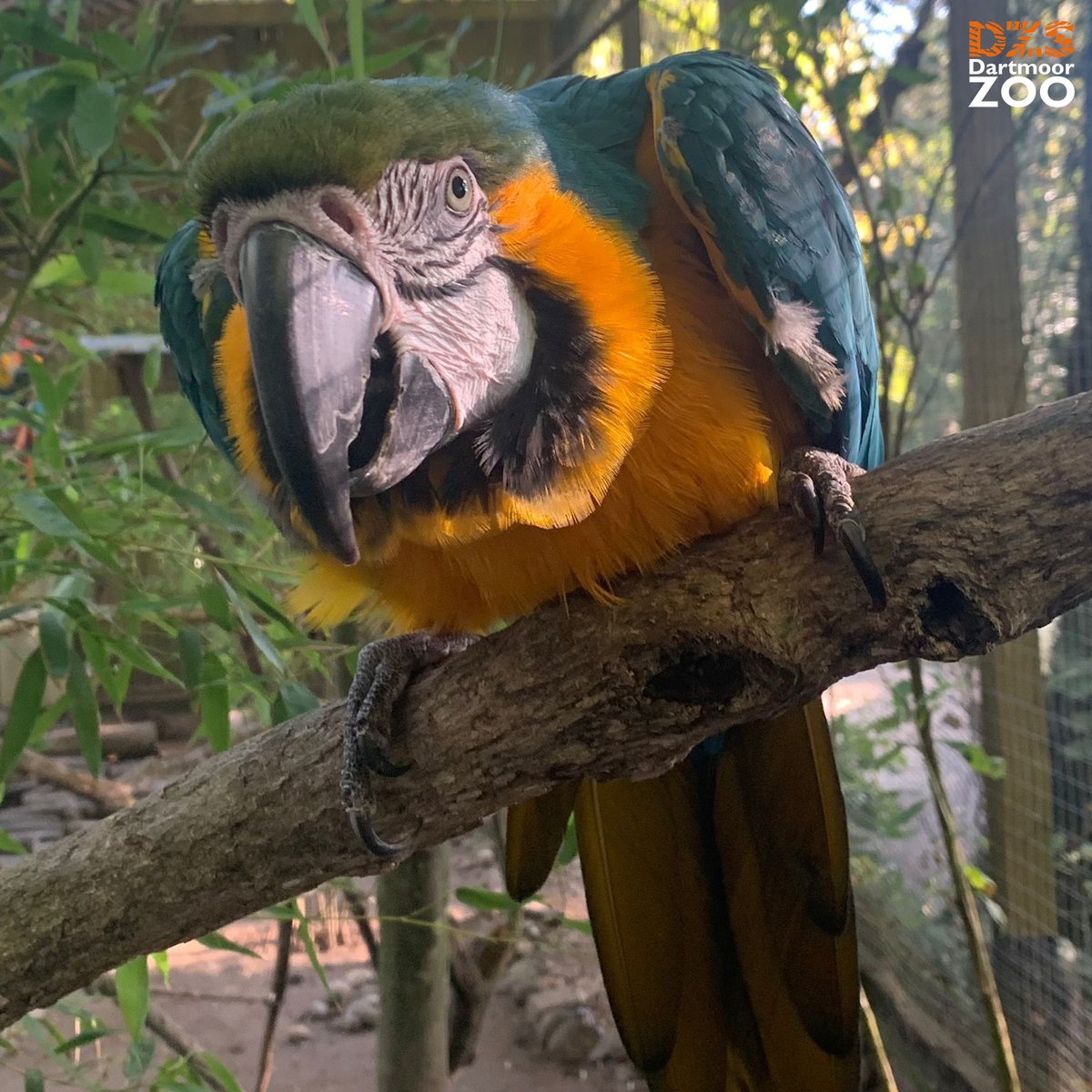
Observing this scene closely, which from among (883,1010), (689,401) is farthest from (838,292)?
(883,1010)

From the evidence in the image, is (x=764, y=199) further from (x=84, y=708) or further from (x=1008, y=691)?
(x=1008, y=691)

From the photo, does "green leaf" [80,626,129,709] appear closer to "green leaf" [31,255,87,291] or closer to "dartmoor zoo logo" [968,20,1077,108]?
"green leaf" [31,255,87,291]

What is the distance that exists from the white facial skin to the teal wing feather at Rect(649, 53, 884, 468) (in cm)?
21

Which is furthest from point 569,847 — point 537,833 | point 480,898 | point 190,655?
point 190,655

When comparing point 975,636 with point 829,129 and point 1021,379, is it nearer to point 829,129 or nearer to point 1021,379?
point 1021,379

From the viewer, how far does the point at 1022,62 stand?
1351mm

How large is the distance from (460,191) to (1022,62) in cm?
120

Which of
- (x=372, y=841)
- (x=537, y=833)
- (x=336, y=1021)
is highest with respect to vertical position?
(x=372, y=841)

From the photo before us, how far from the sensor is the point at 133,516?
114 centimetres

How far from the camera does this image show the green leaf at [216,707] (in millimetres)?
1072

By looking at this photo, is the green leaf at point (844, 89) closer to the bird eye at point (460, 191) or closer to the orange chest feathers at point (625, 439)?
the orange chest feathers at point (625, 439)

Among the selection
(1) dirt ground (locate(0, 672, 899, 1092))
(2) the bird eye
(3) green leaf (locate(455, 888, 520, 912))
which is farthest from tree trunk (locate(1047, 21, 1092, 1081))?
(2) the bird eye

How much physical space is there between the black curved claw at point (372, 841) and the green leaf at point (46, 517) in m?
0.42

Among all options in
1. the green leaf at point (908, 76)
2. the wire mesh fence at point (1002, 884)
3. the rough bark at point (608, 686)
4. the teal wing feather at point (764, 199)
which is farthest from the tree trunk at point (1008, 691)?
the rough bark at point (608, 686)
